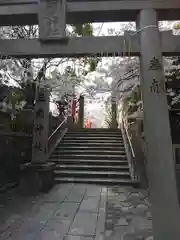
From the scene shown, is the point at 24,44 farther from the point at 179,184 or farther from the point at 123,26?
the point at 179,184

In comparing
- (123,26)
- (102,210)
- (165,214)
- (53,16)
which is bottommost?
(102,210)

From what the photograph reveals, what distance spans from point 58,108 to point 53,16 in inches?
439

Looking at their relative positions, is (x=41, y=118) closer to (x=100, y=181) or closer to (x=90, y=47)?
(x=100, y=181)

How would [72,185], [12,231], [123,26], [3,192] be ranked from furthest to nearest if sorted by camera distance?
[72,185] → [123,26] → [3,192] → [12,231]

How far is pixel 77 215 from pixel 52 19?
4006mm

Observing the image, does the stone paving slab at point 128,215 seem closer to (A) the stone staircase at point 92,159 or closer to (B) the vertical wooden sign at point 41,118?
(A) the stone staircase at point 92,159

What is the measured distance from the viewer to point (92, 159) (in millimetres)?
10492

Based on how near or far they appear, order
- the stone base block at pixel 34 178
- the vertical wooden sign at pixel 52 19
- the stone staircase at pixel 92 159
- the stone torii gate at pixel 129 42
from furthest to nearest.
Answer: the stone staircase at pixel 92 159 → the stone base block at pixel 34 178 → the vertical wooden sign at pixel 52 19 → the stone torii gate at pixel 129 42

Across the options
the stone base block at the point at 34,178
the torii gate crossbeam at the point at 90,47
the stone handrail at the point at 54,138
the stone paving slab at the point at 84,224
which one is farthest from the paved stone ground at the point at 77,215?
the stone handrail at the point at 54,138

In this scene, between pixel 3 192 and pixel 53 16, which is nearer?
pixel 53 16

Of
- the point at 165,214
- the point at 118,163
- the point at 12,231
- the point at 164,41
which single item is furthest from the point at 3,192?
the point at 164,41

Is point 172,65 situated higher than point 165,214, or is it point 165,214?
point 172,65

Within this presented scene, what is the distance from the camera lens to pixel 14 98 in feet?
28.1

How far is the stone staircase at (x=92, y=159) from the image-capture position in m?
8.99
